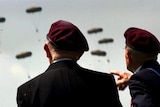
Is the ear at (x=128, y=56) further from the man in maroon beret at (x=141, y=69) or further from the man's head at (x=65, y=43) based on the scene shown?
the man's head at (x=65, y=43)

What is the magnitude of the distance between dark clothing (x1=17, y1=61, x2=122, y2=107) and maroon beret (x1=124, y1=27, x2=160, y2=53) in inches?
29.8

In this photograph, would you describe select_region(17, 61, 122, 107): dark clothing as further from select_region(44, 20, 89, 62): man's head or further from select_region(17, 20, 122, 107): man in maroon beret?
select_region(44, 20, 89, 62): man's head

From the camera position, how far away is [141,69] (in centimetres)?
872

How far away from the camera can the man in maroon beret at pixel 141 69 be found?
8336 millimetres

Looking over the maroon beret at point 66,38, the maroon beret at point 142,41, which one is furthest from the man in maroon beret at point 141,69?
the maroon beret at point 66,38

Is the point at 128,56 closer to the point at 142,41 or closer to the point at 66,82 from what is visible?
the point at 142,41

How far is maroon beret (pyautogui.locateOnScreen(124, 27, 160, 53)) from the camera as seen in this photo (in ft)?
29.2

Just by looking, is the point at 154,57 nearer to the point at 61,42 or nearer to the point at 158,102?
the point at 158,102

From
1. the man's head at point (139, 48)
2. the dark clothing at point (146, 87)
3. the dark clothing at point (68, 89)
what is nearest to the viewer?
the dark clothing at point (68, 89)

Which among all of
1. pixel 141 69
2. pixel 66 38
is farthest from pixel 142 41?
pixel 66 38

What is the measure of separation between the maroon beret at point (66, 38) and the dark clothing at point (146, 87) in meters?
0.91

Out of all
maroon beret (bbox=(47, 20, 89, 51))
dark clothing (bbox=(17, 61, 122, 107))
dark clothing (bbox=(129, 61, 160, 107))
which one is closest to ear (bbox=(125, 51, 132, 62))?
dark clothing (bbox=(129, 61, 160, 107))

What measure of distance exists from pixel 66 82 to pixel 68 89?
11cm

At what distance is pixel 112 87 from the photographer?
8477 millimetres
